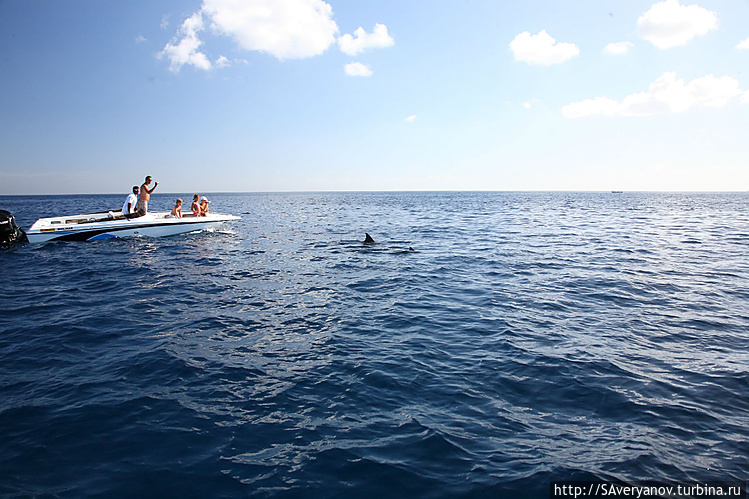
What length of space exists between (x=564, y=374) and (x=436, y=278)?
763 cm

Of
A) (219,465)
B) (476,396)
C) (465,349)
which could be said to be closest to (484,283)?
(465,349)

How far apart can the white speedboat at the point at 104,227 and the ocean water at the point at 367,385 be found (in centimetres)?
1018

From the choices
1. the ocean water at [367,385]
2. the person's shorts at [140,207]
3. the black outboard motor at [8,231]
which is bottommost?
the ocean water at [367,385]

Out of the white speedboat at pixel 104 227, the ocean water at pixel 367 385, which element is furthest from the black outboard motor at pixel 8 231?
the ocean water at pixel 367 385

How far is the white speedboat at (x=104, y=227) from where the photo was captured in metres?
21.6

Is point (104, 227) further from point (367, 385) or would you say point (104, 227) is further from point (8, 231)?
point (367, 385)

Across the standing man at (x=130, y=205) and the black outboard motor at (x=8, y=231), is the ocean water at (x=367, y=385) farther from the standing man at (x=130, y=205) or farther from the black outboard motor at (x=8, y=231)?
the black outboard motor at (x=8, y=231)

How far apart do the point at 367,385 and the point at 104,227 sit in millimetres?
22468

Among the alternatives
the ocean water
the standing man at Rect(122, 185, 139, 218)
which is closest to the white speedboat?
the standing man at Rect(122, 185, 139, 218)

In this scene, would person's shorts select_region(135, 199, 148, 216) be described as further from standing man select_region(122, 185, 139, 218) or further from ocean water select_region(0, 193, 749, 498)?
ocean water select_region(0, 193, 749, 498)

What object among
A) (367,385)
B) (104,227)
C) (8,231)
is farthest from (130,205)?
(367,385)

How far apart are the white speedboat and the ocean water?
10175 millimetres

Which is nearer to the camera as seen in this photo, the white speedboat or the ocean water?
A: the ocean water

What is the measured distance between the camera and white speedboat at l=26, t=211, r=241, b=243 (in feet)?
71.0
